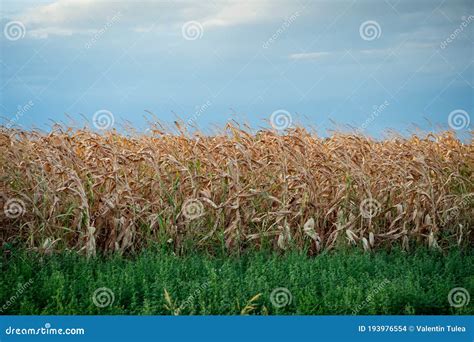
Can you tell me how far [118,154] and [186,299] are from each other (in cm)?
241

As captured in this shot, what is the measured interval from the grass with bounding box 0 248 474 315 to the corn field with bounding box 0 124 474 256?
486 mm

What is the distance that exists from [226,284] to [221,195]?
2.03 meters

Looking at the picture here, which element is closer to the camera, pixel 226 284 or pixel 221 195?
pixel 226 284

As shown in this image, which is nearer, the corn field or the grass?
the grass

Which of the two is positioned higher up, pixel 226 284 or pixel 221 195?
pixel 221 195

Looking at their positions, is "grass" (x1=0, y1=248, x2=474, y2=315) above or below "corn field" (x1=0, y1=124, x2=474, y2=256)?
below

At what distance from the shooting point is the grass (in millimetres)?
5512

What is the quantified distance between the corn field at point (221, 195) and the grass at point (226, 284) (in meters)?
0.49

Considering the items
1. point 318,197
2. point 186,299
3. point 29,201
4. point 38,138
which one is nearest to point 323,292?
point 186,299

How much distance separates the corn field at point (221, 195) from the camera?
7.15 metres

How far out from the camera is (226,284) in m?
5.59
